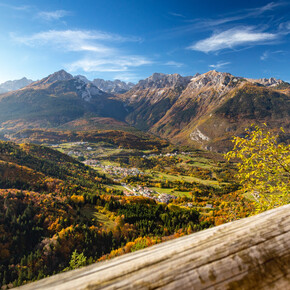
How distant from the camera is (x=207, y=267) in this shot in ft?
4.03

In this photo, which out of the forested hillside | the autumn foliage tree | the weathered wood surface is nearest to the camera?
the weathered wood surface

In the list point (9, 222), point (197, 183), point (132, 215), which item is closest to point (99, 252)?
point (132, 215)

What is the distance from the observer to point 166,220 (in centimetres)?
5256

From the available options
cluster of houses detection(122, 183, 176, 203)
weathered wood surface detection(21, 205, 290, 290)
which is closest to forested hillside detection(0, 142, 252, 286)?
cluster of houses detection(122, 183, 176, 203)

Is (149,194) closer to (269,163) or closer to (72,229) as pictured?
(72,229)

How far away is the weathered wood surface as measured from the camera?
3.78ft

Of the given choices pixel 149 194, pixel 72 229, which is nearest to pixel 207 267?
pixel 72 229

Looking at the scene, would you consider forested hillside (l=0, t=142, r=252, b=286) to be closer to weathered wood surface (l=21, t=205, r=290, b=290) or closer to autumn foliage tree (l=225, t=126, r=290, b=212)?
autumn foliage tree (l=225, t=126, r=290, b=212)

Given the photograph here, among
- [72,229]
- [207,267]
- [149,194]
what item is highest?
[207,267]

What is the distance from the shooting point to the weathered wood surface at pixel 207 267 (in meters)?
1.15

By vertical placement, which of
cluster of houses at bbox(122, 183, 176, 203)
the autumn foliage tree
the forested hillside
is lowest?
cluster of houses at bbox(122, 183, 176, 203)

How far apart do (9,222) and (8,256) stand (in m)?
11.3

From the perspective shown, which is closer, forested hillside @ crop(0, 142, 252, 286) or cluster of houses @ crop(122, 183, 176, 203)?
forested hillside @ crop(0, 142, 252, 286)

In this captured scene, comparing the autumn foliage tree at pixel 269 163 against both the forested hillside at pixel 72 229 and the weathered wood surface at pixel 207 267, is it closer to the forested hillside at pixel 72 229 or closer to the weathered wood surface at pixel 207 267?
the weathered wood surface at pixel 207 267
